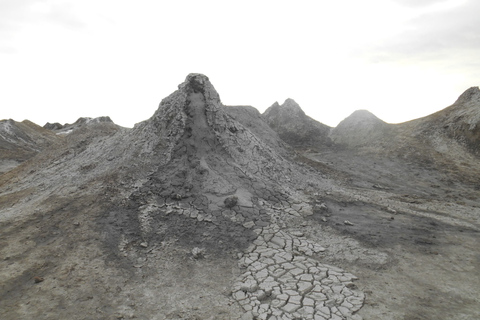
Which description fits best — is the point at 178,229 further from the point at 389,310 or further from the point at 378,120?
the point at 378,120

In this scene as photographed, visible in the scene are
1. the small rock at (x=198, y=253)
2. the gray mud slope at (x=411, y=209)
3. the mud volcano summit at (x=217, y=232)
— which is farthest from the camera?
the small rock at (x=198, y=253)

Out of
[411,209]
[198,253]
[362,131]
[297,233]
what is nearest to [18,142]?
[198,253]

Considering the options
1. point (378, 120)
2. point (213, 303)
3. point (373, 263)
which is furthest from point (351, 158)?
point (213, 303)

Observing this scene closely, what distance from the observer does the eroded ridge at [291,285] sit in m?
5.82

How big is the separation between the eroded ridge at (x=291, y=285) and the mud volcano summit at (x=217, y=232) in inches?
1.4

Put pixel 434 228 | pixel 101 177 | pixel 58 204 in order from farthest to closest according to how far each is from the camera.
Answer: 1. pixel 101 177
2. pixel 58 204
3. pixel 434 228

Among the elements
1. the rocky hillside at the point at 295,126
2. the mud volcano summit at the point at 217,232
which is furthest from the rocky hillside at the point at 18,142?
the rocky hillside at the point at 295,126

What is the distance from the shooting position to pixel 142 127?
13094 mm

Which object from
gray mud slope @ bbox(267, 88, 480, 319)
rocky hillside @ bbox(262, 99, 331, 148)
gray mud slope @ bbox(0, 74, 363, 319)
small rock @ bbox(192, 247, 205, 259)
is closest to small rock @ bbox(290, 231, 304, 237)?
gray mud slope @ bbox(0, 74, 363, 319)

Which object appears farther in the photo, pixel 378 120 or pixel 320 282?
pixel 378 120

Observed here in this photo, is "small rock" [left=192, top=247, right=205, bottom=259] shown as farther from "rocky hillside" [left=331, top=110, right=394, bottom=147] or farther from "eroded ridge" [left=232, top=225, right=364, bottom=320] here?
"rocky hillside" [left=331, top=110, right=394, bottom=147]

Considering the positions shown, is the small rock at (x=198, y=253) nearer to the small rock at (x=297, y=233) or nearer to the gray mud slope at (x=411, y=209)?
the small rock at (x=297, y=233)

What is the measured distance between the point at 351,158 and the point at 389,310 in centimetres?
1460

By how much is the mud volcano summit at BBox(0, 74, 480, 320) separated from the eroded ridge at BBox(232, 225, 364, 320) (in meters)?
0.03
